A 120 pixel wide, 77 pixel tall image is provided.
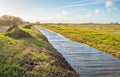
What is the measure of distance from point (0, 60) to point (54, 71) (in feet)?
13.5

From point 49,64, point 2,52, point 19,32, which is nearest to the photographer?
point 49,64

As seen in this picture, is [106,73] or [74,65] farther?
[74,65]

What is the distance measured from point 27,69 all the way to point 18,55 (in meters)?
3.46

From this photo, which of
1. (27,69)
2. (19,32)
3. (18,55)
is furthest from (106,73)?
(19,32)

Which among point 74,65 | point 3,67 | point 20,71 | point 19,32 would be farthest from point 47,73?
point 19,32

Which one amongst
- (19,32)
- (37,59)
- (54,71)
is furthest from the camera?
(19,32)

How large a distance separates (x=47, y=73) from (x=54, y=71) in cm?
64

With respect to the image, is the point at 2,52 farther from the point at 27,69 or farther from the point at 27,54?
the point at 27,69

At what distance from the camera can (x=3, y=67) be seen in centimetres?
1506

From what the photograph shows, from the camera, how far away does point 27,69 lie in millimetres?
14539

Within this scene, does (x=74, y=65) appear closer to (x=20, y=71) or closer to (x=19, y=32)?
(x=20, y=71)

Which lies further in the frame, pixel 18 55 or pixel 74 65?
pixel 74 65

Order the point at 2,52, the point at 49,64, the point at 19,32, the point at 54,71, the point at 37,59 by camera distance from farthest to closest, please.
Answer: the point at 19,32, the point at 2,52, the point at 37,59, the point at 49,64, the point at 54,71

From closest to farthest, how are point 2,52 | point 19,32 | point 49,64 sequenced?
point 49,64 → point 2,52 → point 19,32
